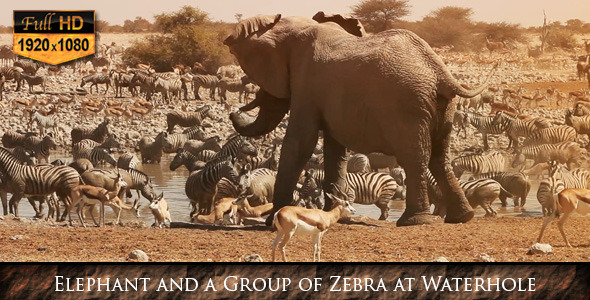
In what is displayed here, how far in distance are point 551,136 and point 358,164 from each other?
544 cm

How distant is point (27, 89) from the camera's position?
32750 millimetres

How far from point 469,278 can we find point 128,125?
59.3 feet

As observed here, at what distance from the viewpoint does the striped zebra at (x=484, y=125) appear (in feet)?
A: 84.5

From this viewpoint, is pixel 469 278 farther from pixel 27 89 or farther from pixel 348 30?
pixel 27 89

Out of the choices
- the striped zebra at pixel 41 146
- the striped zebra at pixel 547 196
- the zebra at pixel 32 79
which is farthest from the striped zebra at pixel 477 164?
the zebra at pixel 32 79

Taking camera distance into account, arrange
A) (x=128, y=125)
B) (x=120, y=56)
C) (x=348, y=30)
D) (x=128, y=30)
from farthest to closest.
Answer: (x=128, y=30), (x=120, y=56), (x=128, y=125), (x=348, y=30)

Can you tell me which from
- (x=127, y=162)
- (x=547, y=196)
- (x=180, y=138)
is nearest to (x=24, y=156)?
(x=127, y=162)

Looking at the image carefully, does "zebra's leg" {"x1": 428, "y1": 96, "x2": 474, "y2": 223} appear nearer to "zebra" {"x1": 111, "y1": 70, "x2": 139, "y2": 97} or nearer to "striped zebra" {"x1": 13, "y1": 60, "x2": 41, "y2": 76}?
"zebra" {"x1": 111, "y1": 70, "x2": 139, "y2": 97}

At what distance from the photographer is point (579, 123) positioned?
25.8 meters

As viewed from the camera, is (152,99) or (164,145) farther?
(152,99)

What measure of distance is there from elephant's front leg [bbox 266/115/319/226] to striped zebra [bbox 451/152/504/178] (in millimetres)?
7149

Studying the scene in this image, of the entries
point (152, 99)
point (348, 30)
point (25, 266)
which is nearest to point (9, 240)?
point (25, 266)

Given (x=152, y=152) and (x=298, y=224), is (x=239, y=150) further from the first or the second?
(x=298, y=224)

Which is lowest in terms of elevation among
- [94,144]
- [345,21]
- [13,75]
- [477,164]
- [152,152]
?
[152,152]
